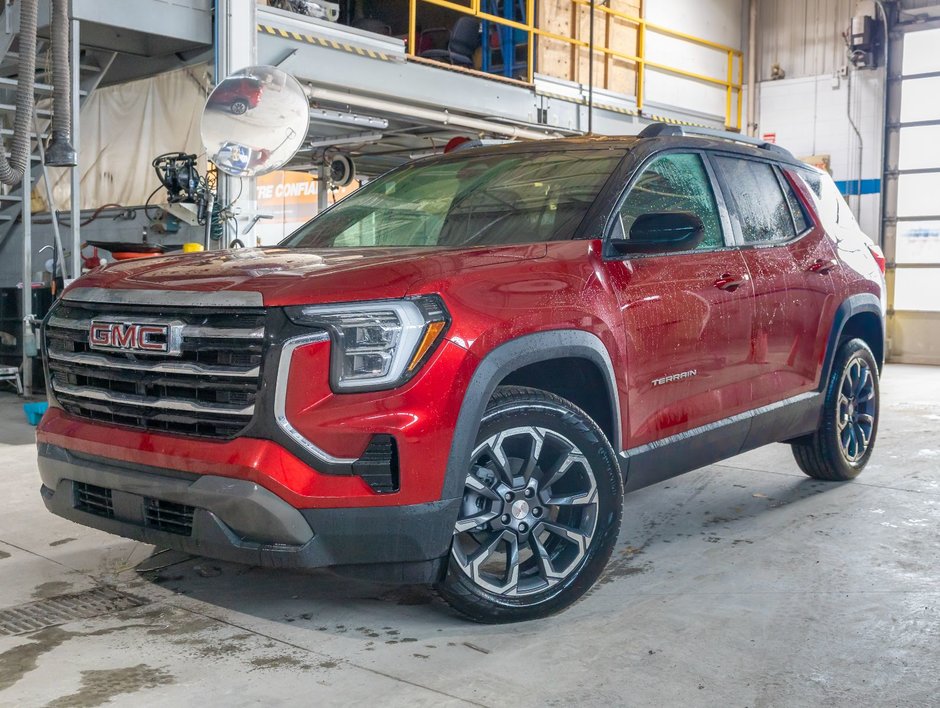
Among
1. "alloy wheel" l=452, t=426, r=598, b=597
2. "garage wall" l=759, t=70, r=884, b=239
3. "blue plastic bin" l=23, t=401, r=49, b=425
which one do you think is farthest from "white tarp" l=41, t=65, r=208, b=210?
"garage wall" l=759, t=70, r=884, b=239

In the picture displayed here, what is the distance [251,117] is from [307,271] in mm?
4837

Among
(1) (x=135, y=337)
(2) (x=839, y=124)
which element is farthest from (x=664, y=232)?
(2) (x=839, y=124)

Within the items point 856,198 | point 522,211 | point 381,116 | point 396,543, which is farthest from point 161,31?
point 856,198

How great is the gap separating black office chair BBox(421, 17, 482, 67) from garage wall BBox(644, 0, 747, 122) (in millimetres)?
3115

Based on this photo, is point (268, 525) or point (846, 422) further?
point (846, 422)

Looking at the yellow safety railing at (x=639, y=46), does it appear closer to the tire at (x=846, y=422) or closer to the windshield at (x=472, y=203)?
the tire at (x=846, y=422)

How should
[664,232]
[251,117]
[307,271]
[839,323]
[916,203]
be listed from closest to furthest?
[307,271]
[664,232]
[839,323]
[251,117]
[916,203]

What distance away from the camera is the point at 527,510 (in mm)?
3203

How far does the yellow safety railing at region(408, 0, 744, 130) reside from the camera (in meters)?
10.7

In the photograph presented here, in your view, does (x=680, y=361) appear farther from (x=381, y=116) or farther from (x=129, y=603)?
(x=381, y=116)

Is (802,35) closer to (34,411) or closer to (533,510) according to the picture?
(34,411)

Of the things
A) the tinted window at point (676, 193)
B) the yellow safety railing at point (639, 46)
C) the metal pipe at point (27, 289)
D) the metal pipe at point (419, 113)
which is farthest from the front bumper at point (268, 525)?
the yellow safety railing at point (639, 46)

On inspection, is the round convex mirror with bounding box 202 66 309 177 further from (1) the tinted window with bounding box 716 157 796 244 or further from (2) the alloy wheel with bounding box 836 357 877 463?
(2) the alloy wheel with bounding box 836 357 877 463

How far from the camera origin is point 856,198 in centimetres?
1537
